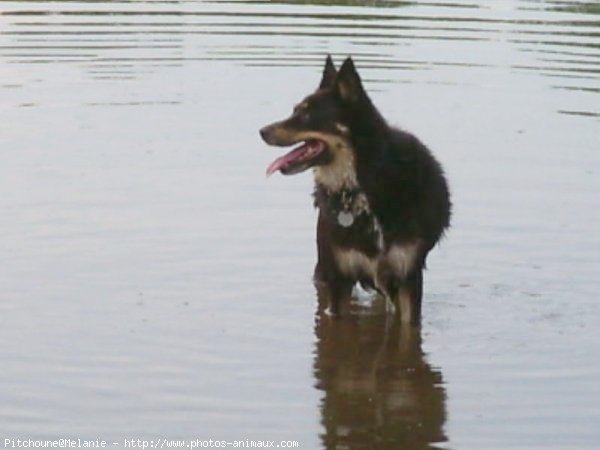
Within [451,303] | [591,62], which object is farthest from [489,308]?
[591,62]

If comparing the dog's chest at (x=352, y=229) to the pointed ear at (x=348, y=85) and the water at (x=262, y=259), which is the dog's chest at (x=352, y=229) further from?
the pointed ear at (x=348, y=85)

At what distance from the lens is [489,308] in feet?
36.8

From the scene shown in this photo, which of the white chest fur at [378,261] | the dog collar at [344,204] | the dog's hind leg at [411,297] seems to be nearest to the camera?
the dog collar at [344,204]

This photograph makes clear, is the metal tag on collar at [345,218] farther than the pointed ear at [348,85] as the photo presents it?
Yes

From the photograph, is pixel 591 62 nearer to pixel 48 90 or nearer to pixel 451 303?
pixel 48 90

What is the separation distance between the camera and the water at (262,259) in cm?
912

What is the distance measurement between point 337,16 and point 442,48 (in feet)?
12.3

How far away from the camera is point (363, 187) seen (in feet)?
34.0

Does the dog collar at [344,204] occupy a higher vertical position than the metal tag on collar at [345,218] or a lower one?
higher

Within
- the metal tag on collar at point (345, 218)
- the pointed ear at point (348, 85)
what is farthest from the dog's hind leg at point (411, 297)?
the pointed ear at point (348, 85)

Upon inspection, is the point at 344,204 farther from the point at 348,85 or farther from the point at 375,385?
the point at 375,385

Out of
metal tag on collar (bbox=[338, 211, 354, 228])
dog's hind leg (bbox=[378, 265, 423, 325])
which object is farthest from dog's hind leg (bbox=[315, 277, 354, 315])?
metal tag on collar (bbox=[338, 211, 354, 228])

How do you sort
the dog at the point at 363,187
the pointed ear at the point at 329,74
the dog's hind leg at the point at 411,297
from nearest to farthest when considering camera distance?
the dog at the point at 363,187
the pointed ear at the point at 329,74
the dog's hind leg at the point at 411,297

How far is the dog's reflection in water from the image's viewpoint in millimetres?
8758
